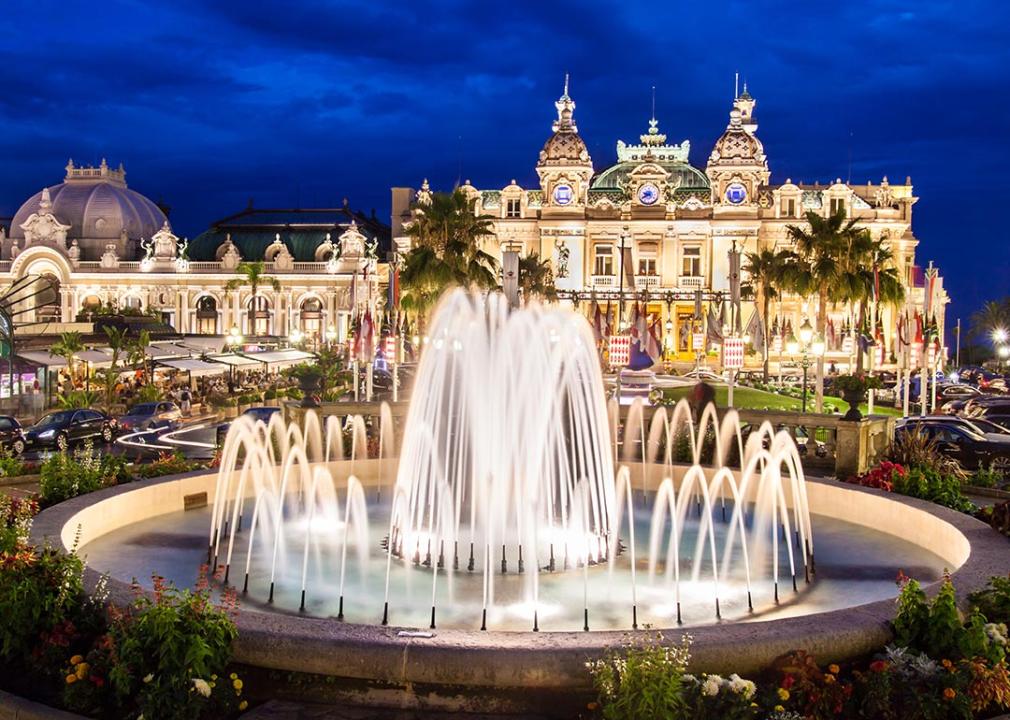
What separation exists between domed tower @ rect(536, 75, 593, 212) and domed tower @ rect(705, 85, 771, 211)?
12.0 meters

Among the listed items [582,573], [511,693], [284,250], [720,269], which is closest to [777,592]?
[582,573]

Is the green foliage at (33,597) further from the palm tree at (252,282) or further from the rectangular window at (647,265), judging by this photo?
the palm tree at (252,282)

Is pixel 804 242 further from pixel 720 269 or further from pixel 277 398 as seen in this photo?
pixel 720 269

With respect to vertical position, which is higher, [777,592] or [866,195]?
[866,195]

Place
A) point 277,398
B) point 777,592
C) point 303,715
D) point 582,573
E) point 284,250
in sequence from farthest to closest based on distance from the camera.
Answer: point 284,250
point 277,398
point 582,573
point 777,592
point 303,715

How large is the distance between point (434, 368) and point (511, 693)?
8.39 metres

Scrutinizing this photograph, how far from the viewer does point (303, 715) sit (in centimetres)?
866

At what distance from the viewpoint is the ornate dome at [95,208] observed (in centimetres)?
11900

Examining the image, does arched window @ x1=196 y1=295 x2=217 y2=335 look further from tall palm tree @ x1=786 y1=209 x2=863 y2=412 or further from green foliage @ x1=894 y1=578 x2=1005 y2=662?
green foliage @ x1=894 y1=578 x2=1005 y2=662

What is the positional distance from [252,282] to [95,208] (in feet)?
102

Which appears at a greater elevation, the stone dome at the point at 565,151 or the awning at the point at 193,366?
the stone dome at the point at 565,151

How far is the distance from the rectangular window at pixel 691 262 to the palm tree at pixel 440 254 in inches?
2076

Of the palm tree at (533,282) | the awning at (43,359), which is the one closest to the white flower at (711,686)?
the awning at (43,359)

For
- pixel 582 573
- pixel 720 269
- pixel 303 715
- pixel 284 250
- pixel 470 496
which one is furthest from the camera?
pixel 284 250
